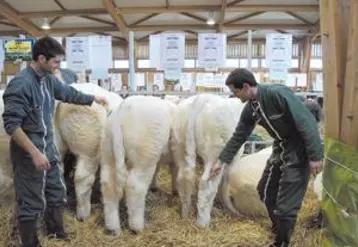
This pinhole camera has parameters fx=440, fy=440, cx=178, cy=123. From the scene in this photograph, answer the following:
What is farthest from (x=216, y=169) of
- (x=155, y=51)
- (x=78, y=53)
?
(x=78, y=53)

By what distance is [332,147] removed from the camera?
67.4 inches

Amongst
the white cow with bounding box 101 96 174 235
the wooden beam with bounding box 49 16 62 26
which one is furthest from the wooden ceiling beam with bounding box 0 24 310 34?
the white cow with bounding box 101 96 174 235

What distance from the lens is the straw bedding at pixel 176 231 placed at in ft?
8.76

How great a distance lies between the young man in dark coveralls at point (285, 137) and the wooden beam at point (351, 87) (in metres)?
0.53

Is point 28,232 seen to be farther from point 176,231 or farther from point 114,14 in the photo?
point 114,14

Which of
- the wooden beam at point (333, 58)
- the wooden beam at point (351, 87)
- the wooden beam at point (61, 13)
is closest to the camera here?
the wooden beam at point (351, 87)

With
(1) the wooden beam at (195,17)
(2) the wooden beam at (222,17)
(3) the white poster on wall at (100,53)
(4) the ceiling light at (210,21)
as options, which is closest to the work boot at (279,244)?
(3) the white poster on wall at (100,53)

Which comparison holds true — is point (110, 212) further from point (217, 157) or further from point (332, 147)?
point (332, 147)

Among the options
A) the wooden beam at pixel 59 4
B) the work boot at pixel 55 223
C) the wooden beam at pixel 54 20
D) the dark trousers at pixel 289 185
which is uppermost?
the wooden beam at pixel 59 4

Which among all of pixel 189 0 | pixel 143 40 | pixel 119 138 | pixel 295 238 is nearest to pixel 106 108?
pixel 119 138

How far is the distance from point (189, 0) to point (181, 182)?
7121mm

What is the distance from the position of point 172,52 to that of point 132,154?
132cm

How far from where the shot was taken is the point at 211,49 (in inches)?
151

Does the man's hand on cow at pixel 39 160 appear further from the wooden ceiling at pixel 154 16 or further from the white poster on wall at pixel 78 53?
the wooden ceiling at pixel 154 16
